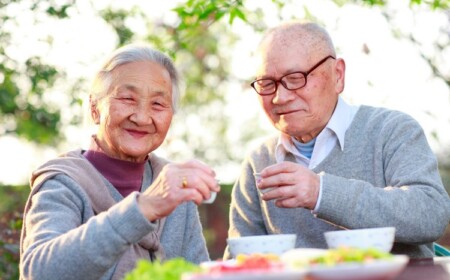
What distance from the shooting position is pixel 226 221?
7.92m

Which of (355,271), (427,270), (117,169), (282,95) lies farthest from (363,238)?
(117,169)

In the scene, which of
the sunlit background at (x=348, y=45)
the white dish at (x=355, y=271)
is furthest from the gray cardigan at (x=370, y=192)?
the sunlit background at (x=348, y=45)

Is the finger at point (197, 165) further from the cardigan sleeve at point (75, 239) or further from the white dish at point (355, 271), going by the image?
the white dish at point (355, 271)

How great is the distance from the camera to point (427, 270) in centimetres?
204

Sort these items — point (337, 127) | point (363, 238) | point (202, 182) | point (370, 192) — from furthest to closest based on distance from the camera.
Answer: point (337, 127)
point (370, 192)
point (202, 182)
point (363, 238)

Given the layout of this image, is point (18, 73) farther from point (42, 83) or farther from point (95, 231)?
point (95, 231)

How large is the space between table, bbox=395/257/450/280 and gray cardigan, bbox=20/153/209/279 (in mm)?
687

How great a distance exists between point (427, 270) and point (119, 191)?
1.35m

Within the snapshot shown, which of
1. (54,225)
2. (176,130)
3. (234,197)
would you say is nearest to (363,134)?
(234,197)

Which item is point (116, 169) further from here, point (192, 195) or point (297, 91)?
point (192, 195)

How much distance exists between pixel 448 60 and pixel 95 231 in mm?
4775

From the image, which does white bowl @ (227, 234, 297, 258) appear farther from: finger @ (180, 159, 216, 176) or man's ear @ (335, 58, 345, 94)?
man's ear @ (335, 58, 345, 94)

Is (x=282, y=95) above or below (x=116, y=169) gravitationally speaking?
above

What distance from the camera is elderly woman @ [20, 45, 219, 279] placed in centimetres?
218
